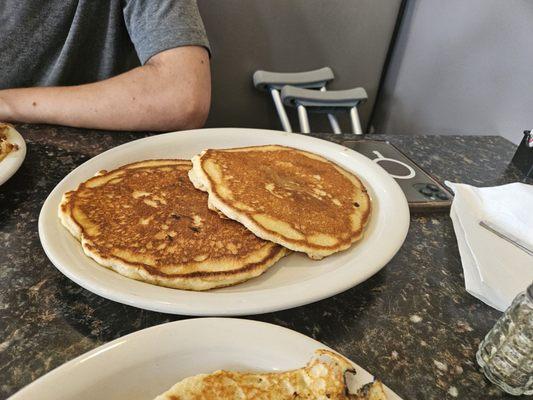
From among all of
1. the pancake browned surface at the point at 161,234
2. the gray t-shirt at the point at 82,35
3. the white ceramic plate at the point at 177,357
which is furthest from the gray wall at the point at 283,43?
the white ceramic plate at the point at 177,357

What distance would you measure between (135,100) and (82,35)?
0.44 meters

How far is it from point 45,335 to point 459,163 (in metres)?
1.27

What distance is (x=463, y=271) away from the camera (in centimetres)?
78

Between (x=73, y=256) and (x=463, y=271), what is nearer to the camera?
(x=73, y=256)

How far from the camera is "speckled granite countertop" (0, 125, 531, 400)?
56 centimetres

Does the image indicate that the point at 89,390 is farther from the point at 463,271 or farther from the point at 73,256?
the point at 463,271

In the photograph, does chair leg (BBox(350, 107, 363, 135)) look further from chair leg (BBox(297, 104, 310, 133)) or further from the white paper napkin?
the white paper napkin

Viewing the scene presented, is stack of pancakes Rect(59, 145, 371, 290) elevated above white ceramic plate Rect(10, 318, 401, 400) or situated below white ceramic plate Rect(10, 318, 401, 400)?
below

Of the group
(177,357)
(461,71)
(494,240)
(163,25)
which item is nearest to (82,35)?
(163,25)

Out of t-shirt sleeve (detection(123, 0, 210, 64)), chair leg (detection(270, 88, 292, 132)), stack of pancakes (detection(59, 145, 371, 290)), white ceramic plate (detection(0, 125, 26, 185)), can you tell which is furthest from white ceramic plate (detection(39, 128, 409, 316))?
chair leg (detection(270, 88, 292, 132))

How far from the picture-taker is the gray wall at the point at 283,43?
6.86 ft

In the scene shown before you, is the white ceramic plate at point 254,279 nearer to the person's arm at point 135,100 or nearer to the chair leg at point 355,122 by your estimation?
the person's arm at point 135,100

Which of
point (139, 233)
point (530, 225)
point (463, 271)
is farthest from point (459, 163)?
point (139, 233)

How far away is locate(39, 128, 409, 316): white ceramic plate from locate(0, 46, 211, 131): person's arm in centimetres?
22
